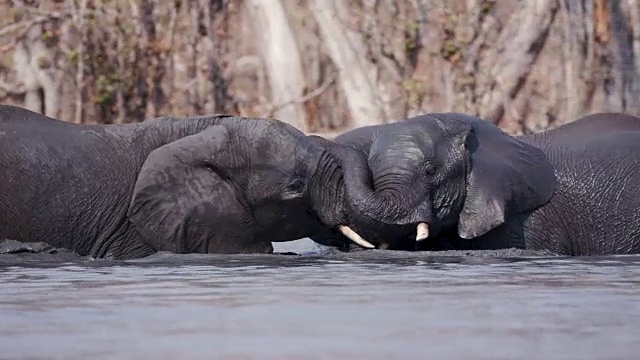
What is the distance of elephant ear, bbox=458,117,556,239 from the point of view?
33.3 ft

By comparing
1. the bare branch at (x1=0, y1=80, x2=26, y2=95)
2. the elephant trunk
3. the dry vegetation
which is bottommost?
the elephant trunk

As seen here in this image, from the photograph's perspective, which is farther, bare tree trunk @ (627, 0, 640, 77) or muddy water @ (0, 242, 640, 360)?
bare tree trunk @ (627, 0, 640, 77)

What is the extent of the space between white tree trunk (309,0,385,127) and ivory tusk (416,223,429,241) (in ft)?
30.7

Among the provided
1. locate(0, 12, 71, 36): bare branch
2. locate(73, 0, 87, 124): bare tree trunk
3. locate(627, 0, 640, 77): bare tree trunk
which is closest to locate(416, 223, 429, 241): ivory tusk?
locate(73, 0, 87, 124): bare tree trunk

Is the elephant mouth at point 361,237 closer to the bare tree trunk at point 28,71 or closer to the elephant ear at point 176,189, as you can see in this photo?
the elephant ear at point 176,189

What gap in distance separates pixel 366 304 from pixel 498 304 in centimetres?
46

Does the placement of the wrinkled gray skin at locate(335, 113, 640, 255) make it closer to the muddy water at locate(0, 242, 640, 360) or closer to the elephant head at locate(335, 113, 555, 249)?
the elephant head at locate(335, 113, 555, 249)

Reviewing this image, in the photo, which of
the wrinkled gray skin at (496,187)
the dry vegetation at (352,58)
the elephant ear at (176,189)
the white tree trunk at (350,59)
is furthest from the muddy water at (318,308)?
the white tree trunk at (350,59)

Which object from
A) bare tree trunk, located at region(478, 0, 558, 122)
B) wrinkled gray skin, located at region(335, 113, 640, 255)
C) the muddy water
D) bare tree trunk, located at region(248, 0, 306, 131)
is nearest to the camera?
the muddy water

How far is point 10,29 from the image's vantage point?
1862 cm

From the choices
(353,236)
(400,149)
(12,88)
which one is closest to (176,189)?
(353,236)

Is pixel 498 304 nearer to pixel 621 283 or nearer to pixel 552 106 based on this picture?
pixel 621 283

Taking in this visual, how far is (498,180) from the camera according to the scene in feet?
33.7

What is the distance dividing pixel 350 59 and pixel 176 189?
9.92 meters
